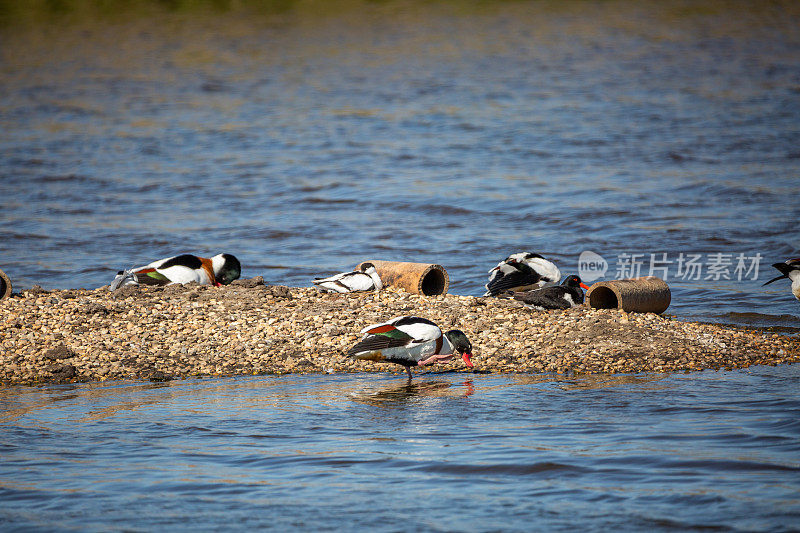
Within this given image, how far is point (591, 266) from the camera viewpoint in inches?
541

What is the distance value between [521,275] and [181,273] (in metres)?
3.77

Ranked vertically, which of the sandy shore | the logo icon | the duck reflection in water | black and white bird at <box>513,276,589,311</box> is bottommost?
the logo icon

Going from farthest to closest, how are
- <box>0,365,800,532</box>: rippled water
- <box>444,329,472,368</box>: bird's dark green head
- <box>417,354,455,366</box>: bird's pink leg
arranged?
<box>444,329,472,368</box>: bird's dark green head, <box>417,354,455,366</box>: bird's pink leg, <box>0,365,800,532</box>: rippled water

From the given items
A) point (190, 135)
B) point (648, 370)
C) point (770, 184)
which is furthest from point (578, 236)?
point (190, 135)

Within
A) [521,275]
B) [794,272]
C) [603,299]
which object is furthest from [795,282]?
[521,275]

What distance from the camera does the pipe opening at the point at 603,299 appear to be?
10078 millimetres

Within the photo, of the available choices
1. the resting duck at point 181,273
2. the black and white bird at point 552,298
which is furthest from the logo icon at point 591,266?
the resting duck at point 181,273

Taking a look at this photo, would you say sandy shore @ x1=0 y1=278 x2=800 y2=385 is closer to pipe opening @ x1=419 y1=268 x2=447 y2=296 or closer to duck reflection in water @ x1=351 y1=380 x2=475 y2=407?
duck reflection in water @ x1=351 y1=380 x2=475 y2=407

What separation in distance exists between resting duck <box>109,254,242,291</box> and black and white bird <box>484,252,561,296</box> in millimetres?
2948

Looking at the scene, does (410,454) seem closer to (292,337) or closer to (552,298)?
(292,337)

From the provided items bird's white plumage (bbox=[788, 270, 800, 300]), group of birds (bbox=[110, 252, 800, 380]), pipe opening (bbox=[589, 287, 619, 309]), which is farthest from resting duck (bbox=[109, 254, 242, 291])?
bird's white plumage (bbox=[788, 270, 800, 300])

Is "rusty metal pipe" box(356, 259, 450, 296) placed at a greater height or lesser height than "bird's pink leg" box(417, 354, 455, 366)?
greater

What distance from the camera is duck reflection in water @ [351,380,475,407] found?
7083 millimetres

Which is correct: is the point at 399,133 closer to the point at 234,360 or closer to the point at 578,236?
the point at 578,236
